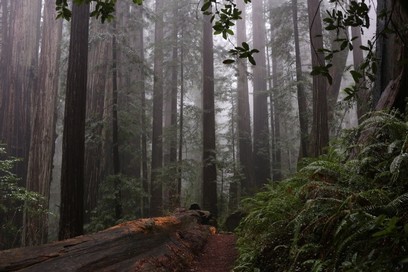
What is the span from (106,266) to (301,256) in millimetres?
2310

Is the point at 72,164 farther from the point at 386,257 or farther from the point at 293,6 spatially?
the point at 293,6

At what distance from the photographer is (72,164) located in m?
6.59

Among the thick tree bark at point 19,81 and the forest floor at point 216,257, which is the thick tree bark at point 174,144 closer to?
the thick tree bark at point 19,81

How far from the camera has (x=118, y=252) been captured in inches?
170

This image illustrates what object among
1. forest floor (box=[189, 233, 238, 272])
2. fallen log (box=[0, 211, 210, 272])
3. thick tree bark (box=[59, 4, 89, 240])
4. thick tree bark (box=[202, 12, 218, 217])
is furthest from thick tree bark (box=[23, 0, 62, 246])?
fallen log (box=[0, 211, 210, 272])

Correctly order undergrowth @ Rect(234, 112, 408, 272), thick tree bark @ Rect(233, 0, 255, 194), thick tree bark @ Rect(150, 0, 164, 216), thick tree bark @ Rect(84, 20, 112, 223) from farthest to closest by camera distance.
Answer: thick tree bark @ Rect(233, 0, 255, 194)
thick tree bark @ Rect(150, 0, 164, 216)
thick tree bark @ Rect(84, 20, 112, 223)
undergrowth @ Rect(234, 112, 408, 272)

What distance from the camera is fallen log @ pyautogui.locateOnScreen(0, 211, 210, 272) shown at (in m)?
3.64

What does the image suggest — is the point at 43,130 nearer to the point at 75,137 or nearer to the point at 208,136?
the point at 75,137

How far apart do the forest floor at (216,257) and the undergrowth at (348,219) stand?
56 cm

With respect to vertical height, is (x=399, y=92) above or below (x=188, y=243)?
above

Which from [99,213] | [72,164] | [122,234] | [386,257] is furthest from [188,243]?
[99,213]

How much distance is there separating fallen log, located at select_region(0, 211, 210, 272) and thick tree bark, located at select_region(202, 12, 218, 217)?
→ 5.98m

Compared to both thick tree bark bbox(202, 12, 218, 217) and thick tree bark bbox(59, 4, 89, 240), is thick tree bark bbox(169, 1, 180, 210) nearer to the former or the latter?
thick tree bark bbox(202, 12, 218, 217)

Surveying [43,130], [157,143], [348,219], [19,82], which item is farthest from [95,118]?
[348,219]
